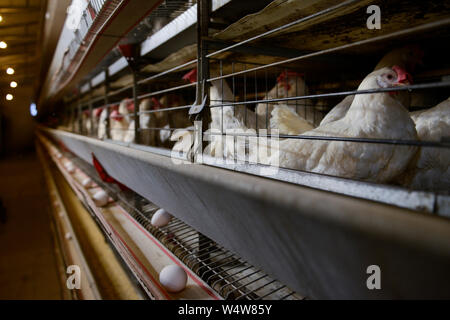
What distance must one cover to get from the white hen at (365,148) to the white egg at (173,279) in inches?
22.0

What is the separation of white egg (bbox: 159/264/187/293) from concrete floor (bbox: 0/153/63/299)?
172 centimetres

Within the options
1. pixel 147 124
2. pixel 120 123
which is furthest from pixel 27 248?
pixel 147 124

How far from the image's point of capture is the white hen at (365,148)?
83 centimetres

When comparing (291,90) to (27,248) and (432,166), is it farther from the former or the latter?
(27,248)

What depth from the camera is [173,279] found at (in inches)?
40.9

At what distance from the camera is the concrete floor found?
7.64 ft

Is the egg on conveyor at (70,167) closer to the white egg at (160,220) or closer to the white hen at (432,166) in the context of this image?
the white egg at (160,220)

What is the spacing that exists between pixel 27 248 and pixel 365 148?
138 inches

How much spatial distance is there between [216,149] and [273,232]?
0.73 m

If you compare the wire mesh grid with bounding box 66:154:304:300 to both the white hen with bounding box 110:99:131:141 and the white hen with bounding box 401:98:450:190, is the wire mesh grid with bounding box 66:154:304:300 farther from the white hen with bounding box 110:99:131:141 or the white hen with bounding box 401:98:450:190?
the white hen with bounding box 110:99:131:141

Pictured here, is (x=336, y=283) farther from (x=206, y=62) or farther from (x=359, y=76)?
(x=359, y=76)

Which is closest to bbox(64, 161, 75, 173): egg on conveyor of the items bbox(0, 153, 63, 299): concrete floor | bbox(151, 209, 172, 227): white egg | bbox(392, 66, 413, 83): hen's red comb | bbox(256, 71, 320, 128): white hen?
bbox(0, 153, 63, 299): concrete floor

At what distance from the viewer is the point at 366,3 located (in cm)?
79
